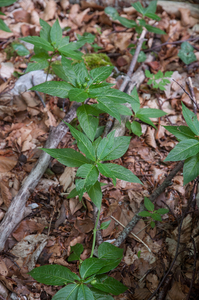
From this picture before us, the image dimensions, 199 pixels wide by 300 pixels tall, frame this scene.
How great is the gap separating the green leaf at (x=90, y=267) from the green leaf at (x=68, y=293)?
0.31 ft

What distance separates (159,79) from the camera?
2998 millimetres

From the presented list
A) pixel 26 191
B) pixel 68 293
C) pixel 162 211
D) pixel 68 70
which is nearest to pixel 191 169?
pixel 162 211

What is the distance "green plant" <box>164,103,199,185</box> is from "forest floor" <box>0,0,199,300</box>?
0.45 m

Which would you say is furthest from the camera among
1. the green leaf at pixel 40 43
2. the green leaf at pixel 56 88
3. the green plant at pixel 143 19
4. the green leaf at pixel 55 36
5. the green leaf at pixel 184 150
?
the green plant at pixel 143 19

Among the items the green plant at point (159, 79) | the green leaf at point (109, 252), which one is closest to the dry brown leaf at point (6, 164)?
the green leaf at point (109, 252)

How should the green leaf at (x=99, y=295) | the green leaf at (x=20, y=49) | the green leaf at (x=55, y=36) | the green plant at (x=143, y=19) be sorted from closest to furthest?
the green leaf at (x=99, y=295)
the green leaf at (x=55, y=36)
the green plant at (x=143, y=19)
the green leaf at (x=20, y=49)

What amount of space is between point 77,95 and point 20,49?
2165 mm

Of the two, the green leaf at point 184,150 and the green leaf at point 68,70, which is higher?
the green leaf at point 68,70

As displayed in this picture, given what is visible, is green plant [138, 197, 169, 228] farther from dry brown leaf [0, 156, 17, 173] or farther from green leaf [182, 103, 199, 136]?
dry brown leaf [0, 156, 17, 173]

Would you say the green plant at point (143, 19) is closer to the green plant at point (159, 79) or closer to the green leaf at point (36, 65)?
the green plant at point (159, 79)

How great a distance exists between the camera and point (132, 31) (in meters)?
3.62

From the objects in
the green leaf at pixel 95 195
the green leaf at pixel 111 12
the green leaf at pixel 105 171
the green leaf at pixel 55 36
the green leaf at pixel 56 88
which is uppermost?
the green leaf at pixel 111 12

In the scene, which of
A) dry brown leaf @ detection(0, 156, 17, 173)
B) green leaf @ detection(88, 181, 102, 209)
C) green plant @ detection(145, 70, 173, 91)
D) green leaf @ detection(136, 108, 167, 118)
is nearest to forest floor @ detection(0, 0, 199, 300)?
dry brown leaf @ detection(0, 156, 17, 173)

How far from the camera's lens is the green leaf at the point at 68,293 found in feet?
4.74
